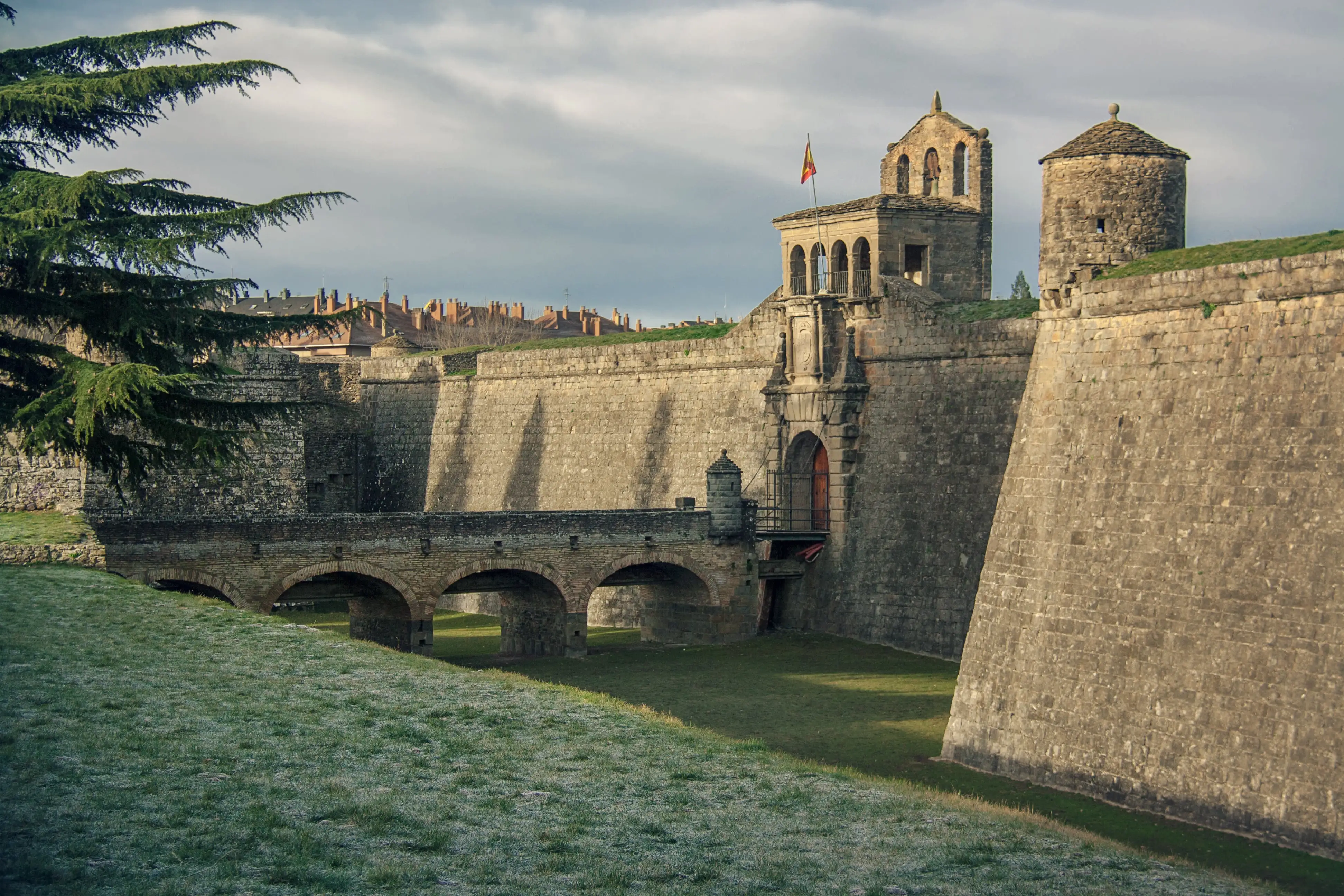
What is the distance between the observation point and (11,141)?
24219 mm

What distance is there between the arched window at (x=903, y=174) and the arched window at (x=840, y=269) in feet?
11.2

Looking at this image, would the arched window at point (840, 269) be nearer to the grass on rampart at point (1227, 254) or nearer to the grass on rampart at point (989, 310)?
the grass on rampart at point (989, 310)

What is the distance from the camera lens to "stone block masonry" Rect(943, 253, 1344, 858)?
1969cm

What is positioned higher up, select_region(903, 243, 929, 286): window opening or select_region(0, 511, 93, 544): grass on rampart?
select_region(903, 243, 929, 286): window opening

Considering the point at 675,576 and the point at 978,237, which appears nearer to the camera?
the point at 675,576

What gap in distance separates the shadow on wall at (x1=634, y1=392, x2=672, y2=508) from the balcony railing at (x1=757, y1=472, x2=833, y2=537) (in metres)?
4.01

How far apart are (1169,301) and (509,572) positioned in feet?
58.6

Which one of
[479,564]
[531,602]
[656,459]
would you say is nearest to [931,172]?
[656,459]

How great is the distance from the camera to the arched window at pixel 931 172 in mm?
42344

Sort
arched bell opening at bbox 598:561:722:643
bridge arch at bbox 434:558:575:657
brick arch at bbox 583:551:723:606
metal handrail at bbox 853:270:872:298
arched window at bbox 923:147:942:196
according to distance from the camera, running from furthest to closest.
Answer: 1. arched window at bbox 923:147:942:196
2. metal handrail at bbox 853:270:872:298
3. arched bell opening at bbox 598:561:722:643
4. brick arch at bbox 583:551:723:606
5. bridge arch at bbox 434:558:575:657

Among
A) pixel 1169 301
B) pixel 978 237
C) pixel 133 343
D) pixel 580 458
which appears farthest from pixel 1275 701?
pixel 580 458

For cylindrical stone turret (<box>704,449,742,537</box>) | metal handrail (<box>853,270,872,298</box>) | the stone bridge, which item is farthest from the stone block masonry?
metal handrail (<box>853,270,872,298</box>)

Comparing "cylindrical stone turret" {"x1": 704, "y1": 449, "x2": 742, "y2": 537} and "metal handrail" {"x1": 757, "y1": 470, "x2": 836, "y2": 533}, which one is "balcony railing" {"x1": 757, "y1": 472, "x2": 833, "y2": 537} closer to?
"metal handrail" {"x1": 757, "y1": 470, "x2": 836, "y2": 533}

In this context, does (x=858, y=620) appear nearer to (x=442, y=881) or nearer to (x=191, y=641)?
(x=191, y=641)
